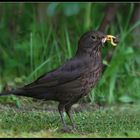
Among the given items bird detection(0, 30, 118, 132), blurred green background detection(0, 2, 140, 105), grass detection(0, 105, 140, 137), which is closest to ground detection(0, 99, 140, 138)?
grass detection(0, 105, 140, 137)

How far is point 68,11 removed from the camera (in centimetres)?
989

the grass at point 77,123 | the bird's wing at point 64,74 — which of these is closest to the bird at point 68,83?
the bird's wing at point 64,74

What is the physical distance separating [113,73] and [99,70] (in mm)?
2476

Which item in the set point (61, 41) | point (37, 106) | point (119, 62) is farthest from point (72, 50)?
point (37, 106)

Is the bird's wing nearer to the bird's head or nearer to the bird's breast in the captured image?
the bird's breast

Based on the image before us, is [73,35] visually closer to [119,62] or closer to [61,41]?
[61,41]

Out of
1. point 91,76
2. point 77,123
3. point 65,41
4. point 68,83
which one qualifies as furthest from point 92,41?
point 65,41

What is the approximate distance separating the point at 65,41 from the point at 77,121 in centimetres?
280

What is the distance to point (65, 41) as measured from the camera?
403 inches

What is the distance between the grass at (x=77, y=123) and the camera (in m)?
6.71

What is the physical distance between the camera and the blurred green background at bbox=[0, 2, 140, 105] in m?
9.63

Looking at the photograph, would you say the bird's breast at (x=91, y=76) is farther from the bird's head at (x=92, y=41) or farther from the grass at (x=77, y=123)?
the grass at (x=77, y=123)

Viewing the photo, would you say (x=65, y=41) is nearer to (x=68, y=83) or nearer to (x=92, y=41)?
(x=92, y=41)

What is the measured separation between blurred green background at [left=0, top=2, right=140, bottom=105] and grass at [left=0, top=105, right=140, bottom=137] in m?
0.79
